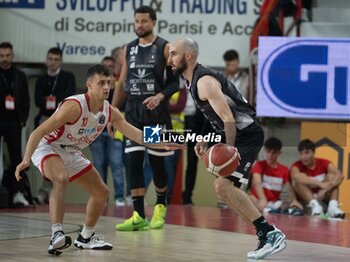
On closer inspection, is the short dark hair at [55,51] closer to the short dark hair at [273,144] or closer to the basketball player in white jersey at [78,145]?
the short dark hair at [273,144]

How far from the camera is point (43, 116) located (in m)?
13.0

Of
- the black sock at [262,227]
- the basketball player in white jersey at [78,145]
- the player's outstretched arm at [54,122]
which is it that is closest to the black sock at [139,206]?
the basketball player in white jersey at [78,145]

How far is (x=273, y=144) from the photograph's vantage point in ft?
40.4

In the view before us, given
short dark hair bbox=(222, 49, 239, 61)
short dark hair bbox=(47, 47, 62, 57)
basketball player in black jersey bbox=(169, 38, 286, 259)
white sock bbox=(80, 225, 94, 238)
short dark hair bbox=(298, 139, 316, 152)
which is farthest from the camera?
short dark hair bbox=(222, 49, 239, 61)

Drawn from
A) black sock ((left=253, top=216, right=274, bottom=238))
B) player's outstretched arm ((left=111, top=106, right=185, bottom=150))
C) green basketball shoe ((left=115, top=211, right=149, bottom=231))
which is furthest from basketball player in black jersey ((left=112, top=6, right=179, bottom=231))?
black sock ((left=253, top=216, right=274, bottom=238))

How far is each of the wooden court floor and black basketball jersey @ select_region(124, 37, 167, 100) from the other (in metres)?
1.40

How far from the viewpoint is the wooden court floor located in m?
7.23

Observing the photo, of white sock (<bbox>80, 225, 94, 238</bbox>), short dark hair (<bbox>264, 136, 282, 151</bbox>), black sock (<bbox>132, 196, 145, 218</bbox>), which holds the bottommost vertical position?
black sock (<bbox>132, 196, 145, 218</bbox>)

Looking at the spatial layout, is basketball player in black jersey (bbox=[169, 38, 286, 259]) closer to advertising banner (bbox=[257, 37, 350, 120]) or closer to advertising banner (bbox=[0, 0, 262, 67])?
advertising banner (bbox=[257, 37, 350, 120])

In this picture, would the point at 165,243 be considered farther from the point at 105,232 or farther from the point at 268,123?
the point at 268,123

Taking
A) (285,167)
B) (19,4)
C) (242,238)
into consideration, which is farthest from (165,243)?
(19,4)

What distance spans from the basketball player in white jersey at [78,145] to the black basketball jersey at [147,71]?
169 cm

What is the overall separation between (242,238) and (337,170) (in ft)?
12.9

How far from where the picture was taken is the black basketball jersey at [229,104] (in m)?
7.39
